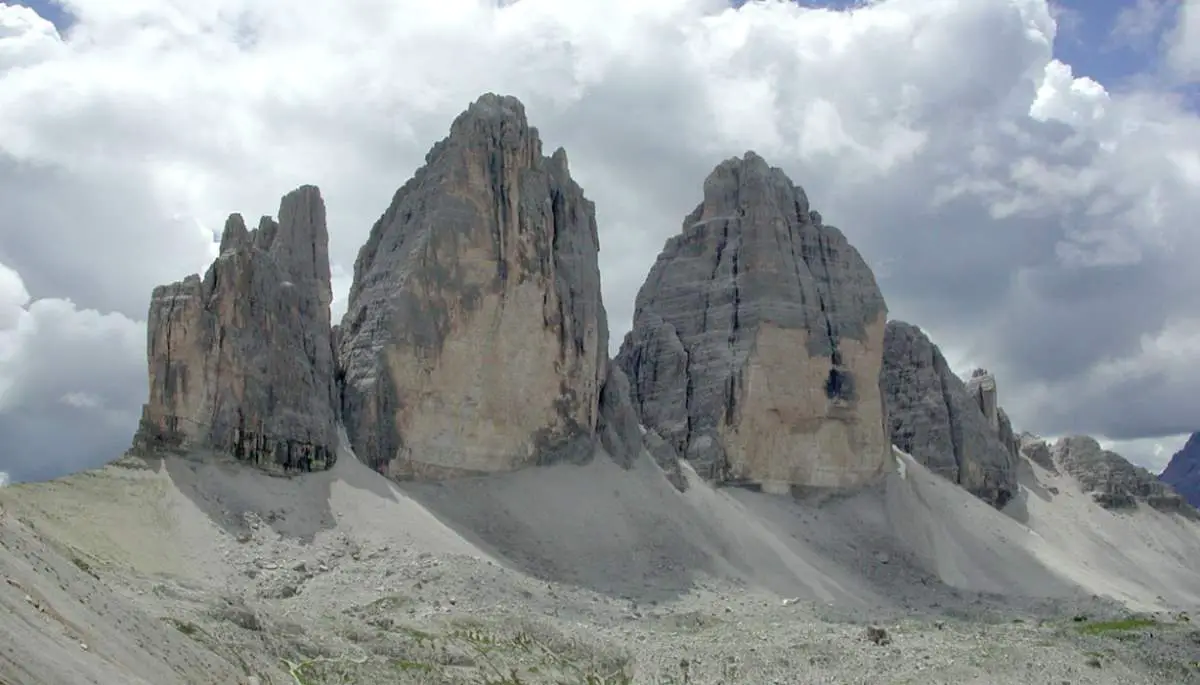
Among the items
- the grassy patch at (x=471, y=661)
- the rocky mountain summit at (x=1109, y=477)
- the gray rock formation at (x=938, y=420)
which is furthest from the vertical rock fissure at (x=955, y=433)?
the grassy patch at (x=471, y=661)

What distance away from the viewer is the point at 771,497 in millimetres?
88438

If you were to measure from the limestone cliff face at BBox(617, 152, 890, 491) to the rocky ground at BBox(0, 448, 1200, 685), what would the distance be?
1238 centimetres

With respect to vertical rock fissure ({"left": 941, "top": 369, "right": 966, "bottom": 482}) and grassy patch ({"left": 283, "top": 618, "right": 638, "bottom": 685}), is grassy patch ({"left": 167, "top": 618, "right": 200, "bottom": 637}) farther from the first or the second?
vertical rock fissure ({"left": 941, "top": 369, "right": 966, "bottom": 482})

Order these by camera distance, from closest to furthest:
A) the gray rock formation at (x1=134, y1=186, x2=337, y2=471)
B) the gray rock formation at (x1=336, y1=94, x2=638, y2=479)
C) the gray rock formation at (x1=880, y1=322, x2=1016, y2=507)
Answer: the gray rock formation at (x1=134, y1=186, x2=337, y2=471)
the gray rock formation at (x1=336, y1=94, x2=638, y2=479)
the gray rock formation at (x1=880, y1=322, x2=1016, y2=507)

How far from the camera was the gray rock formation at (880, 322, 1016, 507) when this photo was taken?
109 m

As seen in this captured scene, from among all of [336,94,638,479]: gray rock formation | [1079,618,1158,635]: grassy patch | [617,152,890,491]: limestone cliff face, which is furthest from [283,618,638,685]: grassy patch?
[617,152,890,491]: limestone cliff face

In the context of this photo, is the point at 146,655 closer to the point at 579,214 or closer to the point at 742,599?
the point at 742,599

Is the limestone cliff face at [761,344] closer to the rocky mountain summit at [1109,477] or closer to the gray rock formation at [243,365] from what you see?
the gray rock formation at [243,365]

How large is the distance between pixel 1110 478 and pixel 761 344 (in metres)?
53.4

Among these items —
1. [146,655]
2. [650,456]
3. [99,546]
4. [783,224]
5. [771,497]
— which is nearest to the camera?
[146,655]

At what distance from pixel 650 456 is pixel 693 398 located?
40.0 feet

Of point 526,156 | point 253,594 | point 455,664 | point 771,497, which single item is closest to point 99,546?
point 253,594

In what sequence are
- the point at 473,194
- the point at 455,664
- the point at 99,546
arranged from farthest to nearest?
the point at 473,194 → the point at 99,546 → the point at 455,664

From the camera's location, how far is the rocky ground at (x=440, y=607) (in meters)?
33.0
